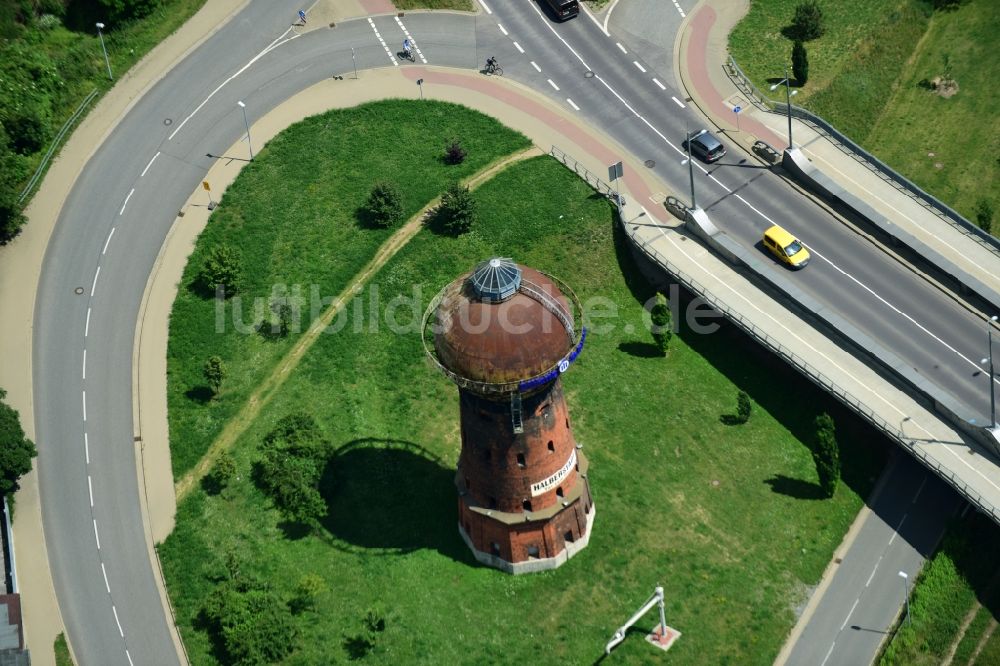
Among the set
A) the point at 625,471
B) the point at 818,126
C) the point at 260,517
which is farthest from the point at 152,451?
the point at 818,126

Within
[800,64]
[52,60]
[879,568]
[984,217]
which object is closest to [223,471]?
[52,60]

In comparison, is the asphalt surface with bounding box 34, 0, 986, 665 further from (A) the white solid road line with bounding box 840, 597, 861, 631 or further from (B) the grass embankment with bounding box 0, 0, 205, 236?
(A) the white solid road line with bounding box 840, 597, 861, 631

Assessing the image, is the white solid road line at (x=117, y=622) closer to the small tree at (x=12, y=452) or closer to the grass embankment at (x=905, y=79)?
the small tree at (x=12, y=452)

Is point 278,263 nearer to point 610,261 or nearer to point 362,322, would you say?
point 362,322

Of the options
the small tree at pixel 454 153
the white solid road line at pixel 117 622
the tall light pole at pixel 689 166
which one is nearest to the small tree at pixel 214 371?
the white solid road line at pixel 117 622

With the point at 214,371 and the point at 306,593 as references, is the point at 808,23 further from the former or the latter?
the point at 306,593
